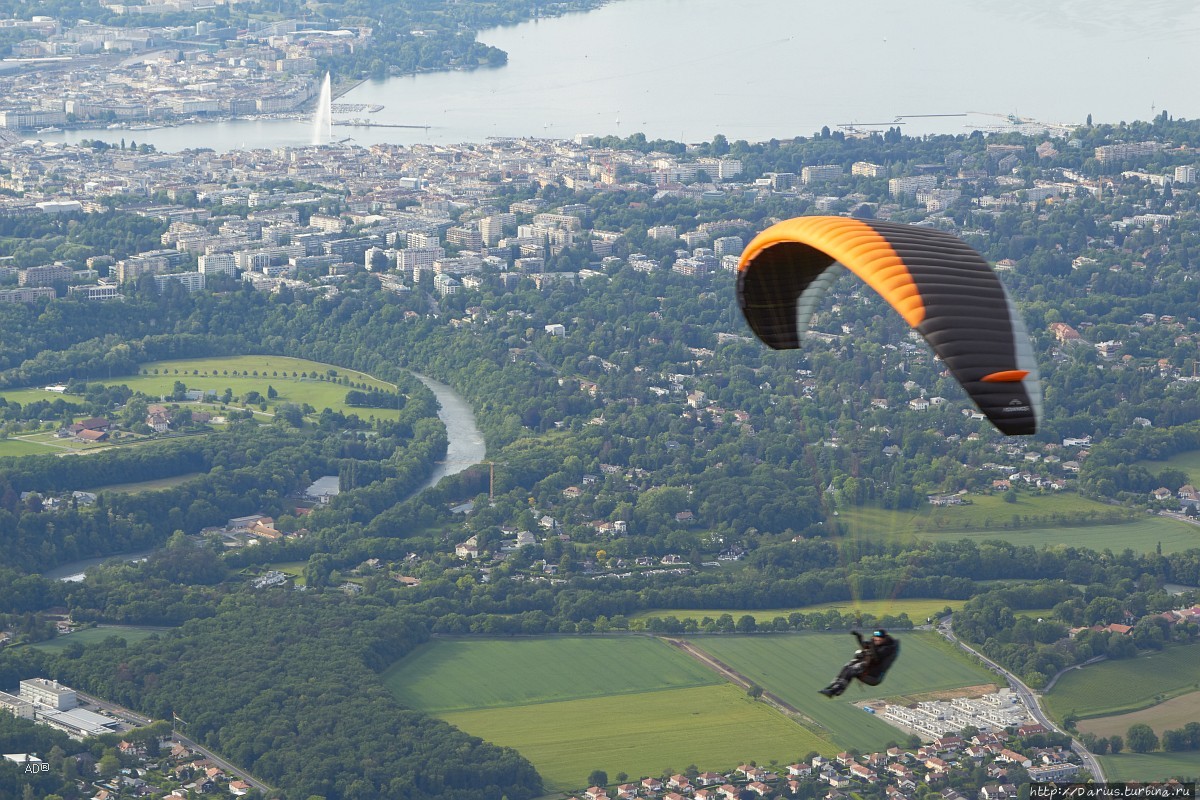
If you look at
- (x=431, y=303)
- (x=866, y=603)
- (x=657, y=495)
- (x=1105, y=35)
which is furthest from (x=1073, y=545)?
(x=1105, y=35)

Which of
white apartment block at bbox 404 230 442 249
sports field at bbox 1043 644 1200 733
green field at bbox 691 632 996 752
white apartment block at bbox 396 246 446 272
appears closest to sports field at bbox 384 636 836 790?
green field at bbox 691 632 996 752

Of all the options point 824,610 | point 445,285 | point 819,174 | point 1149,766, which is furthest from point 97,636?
point 819,174

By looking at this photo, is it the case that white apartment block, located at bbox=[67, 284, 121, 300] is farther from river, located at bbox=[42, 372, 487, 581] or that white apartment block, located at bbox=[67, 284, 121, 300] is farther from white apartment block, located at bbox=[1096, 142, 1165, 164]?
white apartment block, located at bbox=[1096, 142, 1165, 164]

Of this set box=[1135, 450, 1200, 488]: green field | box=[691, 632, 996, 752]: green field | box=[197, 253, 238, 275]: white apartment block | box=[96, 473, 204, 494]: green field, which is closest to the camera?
box=[691, 632, 996, 752]: green field

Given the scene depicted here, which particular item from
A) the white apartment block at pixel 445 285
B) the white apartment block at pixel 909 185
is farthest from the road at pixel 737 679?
the white apartment block at pixel 909 185

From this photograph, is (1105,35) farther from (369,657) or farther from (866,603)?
(369,657)

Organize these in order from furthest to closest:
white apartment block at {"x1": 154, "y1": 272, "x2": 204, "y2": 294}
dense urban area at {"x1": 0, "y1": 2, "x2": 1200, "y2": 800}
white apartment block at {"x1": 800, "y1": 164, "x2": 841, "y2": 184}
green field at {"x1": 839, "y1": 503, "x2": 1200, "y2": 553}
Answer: white apartment block at {"x1": 800, "y1": 164, "x2": 841, "y2": 184}
white apartment block at {"x1": 154, "y1": 272, "x2": 204, "y2": 294}
green field at {"x1": 839, "y1": 503, "x2": 1200, "y2": 553}
dense urban area at {"x1": 0, "y1": 2, "x2": 1200, "y2": 800}

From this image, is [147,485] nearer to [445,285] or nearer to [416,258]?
[445,285]
